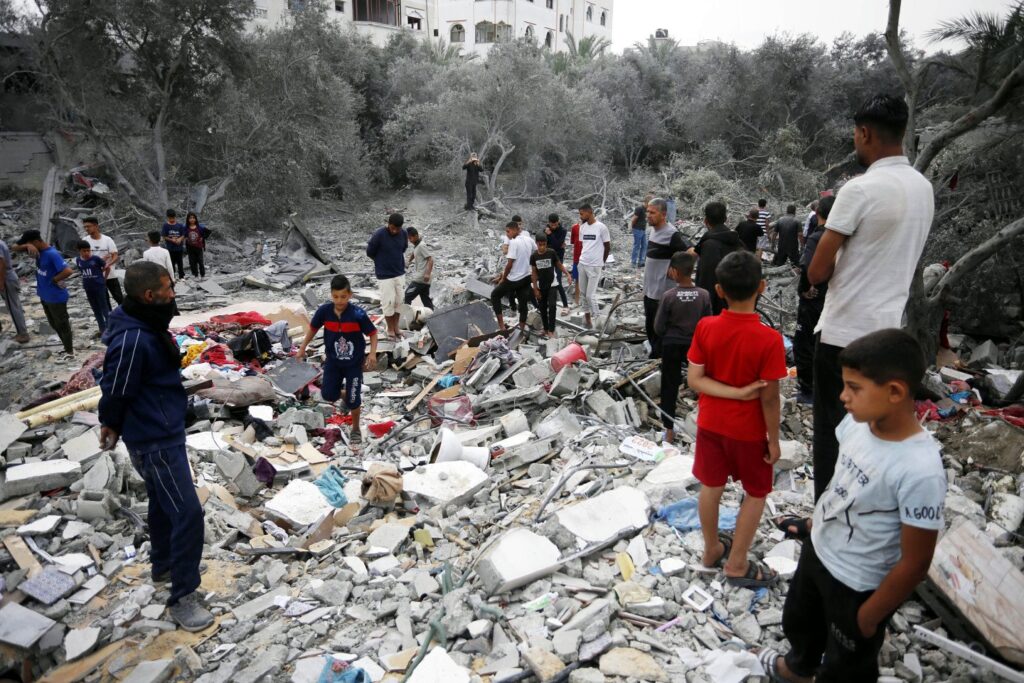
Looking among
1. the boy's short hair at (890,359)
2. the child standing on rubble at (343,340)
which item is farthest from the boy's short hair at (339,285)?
the boy's short hair at (890,359)

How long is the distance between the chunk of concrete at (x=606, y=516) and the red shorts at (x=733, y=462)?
0.81 m

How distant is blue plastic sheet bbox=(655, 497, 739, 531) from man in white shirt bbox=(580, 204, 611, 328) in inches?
221

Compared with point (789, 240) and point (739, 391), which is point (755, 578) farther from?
point (789, 240)

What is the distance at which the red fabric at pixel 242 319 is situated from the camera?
909 cm

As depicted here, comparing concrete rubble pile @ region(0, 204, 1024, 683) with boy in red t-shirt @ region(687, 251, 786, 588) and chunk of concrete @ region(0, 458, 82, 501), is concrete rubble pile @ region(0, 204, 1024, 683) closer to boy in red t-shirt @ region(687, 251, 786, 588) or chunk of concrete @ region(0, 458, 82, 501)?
chunk of concrete @ region(0, 458, 82, 501)

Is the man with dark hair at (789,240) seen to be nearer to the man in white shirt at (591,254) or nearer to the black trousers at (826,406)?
the man in white shirt at (591,254)

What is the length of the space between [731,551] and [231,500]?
3.66m

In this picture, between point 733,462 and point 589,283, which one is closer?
point 733,462

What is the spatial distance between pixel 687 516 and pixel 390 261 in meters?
6.00

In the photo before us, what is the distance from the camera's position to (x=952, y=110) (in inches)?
740

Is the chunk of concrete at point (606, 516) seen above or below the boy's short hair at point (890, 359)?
below

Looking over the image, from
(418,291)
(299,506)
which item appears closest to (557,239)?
(418,291)

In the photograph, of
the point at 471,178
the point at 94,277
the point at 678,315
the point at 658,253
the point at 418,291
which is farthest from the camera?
the point at 471,178

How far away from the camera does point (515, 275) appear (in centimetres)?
823
